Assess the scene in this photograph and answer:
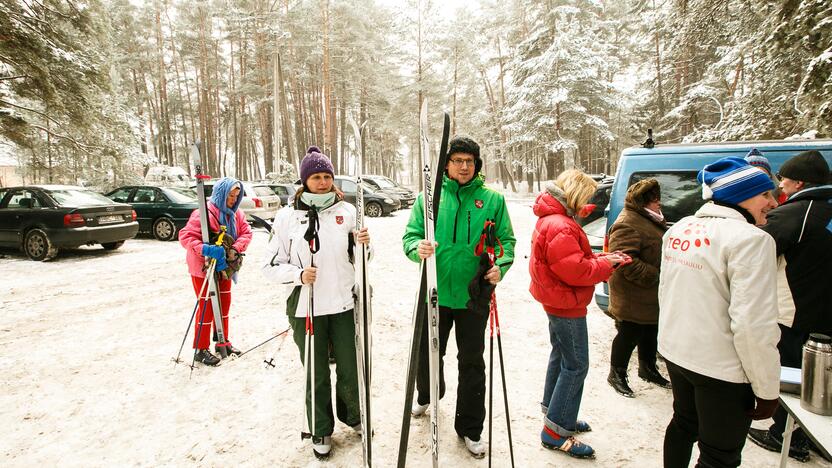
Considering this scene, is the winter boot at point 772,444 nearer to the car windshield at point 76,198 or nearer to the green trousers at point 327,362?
the green trousers at point 327,362

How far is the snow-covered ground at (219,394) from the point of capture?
9.17 feet

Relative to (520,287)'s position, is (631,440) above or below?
below

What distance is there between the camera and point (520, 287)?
22.4ft

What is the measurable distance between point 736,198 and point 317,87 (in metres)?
29.5

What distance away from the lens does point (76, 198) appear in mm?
9055

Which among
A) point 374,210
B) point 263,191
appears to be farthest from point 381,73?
point 263,191

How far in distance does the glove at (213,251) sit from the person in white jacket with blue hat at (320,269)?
1416 mm

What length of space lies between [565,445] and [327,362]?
1.82 m

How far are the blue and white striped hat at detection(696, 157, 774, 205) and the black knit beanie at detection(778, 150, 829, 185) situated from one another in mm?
1639

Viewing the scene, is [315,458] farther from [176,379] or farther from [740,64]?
[740,64]

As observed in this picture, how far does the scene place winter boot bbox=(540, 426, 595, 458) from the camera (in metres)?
2.72

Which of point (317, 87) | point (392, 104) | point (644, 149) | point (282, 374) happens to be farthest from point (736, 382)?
point (317, 87)

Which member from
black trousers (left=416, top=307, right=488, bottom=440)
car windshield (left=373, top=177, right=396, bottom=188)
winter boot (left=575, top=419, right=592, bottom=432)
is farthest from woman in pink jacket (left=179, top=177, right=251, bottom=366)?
car windshield (left=373, top=177, right=396, bottom=188)

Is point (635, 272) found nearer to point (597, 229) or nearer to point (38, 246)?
point (597, 229)
